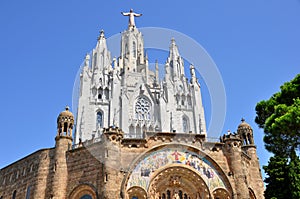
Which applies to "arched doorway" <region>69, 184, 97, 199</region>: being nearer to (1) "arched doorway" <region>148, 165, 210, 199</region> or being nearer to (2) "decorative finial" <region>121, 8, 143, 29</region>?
(1) "arched doorway" <region>148, 165, 210, 199</region>

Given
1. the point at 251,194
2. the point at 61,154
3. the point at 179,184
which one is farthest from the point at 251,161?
the point at 61,154

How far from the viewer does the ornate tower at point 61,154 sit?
2047 cm

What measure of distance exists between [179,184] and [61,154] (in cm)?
831

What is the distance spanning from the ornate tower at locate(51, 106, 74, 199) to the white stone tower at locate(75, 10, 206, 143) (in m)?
21.5

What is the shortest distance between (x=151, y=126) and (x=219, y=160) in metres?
26.5

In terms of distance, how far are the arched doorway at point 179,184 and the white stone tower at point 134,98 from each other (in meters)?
23.6

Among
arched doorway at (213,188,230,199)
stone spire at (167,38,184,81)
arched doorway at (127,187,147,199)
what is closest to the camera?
arched doorway at (127,187,147,199)

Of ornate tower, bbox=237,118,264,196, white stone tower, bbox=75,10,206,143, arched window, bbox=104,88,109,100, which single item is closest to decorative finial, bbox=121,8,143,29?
white stone tower, bbox=75,10,206,143

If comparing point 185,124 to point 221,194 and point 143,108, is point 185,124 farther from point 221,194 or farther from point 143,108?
point 221,194

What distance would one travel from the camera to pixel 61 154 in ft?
71.4

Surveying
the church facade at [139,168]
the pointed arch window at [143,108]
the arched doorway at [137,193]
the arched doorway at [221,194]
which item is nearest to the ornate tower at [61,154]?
the church facade at [139,168]

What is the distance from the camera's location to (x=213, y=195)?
20.5m

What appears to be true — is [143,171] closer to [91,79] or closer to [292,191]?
[292,191]

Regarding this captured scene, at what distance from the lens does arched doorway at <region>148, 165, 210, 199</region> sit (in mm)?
20688
